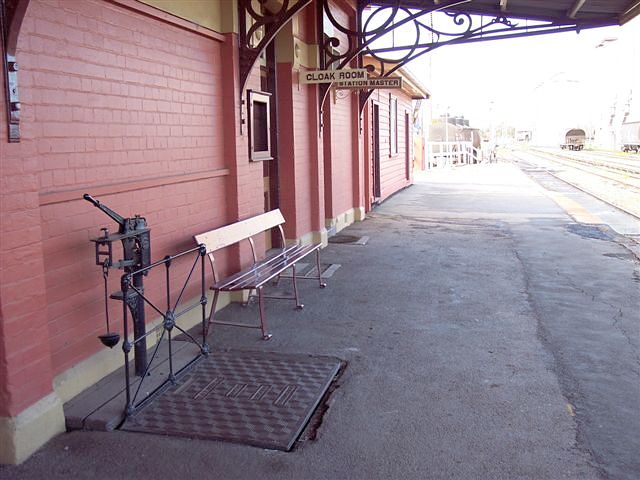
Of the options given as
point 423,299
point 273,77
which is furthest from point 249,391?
point 273,77

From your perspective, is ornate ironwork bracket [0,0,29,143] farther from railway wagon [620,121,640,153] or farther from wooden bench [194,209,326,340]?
railway wagon [620,121,640,153]

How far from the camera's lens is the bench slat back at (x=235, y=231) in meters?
5.52

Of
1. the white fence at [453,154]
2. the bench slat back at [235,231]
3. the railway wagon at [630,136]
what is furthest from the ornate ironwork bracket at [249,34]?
the railway wagon at [630,136]

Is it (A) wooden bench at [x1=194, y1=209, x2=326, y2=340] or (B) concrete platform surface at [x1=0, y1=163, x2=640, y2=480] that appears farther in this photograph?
(A) wooden bench at [x1=194, y1=209, x2=326, y2=340]

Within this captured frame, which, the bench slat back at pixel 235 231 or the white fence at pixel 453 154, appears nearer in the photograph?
the bench slat back at pixel 235 231

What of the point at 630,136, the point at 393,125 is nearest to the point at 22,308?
the point at 393,125

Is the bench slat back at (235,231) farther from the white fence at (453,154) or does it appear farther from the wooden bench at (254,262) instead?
the white fence at (453,154)

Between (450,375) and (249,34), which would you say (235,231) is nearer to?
(249,34)

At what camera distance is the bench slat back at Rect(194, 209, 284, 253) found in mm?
5520

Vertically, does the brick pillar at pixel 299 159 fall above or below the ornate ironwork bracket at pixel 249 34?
below

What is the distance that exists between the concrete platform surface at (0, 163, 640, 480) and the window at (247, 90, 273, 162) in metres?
1.60

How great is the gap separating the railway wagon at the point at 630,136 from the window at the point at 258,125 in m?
49.9

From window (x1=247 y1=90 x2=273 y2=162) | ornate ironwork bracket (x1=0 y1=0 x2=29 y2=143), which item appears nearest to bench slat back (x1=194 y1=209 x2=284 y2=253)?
window (x1=247 y1=90 x2=273 y2=162)

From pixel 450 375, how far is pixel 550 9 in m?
8.51
